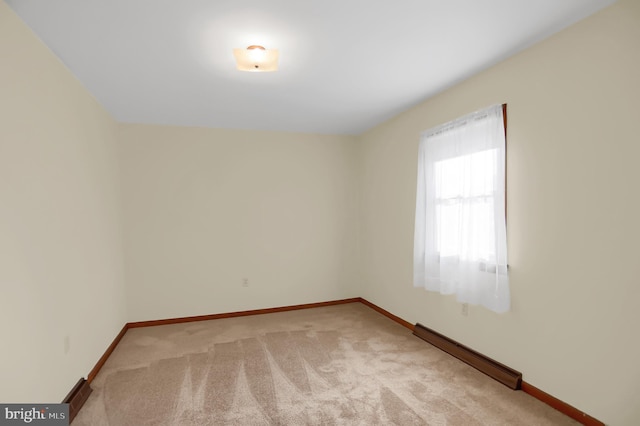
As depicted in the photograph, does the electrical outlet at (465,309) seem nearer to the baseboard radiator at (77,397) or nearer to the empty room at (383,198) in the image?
the empty room at (383,198)

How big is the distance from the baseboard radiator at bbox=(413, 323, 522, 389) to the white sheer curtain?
49 centimetres

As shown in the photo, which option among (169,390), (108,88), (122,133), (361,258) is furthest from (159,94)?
(361,258)

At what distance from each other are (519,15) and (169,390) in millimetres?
3611

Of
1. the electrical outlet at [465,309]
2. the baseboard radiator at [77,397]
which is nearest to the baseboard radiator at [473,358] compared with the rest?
the electrical outlet at [465,309]

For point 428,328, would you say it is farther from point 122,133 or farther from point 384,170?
point 122,133

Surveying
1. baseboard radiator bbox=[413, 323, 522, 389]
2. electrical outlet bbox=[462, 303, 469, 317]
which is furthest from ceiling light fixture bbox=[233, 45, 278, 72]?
baseboard radiator bbox=[413, 323, 522, 389]

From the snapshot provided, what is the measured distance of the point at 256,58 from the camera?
7.52 feet

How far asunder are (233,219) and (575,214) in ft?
12.3

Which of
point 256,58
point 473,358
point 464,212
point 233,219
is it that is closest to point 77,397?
point 233,219

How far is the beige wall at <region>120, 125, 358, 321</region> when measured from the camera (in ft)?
13.6

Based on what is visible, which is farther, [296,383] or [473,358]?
[473,358]

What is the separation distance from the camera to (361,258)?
16.6 ft

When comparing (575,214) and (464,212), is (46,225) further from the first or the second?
(575,214)

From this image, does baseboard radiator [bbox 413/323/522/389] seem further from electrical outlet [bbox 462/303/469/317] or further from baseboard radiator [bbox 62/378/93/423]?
baseboard radiator [bbox 62/378/93/423]
